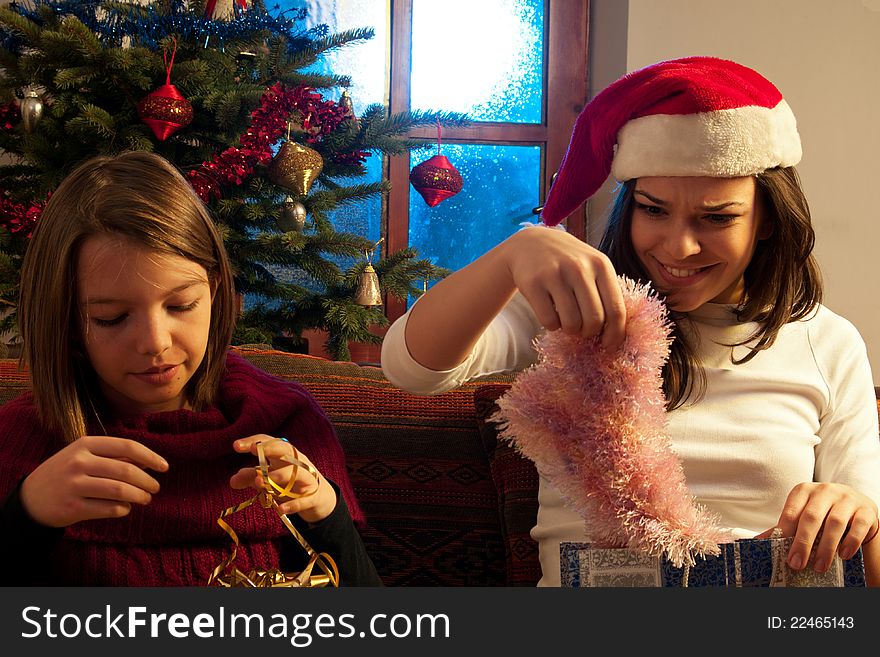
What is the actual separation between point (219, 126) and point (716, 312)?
147 cm

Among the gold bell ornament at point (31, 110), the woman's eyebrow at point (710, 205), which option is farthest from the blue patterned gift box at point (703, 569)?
the gold bell ornament at point (31, 110)

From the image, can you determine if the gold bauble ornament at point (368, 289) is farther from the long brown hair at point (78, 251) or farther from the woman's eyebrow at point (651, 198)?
the woman's eyebrow at point (651, 198)

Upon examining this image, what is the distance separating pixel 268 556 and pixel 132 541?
0.50 ft

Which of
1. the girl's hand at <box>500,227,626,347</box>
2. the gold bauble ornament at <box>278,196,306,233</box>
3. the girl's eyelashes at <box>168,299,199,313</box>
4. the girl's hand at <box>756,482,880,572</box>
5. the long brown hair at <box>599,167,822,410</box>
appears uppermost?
→ the gold bauble ornament at <box>278,196,306,233</box>

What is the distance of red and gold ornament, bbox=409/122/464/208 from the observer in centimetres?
280

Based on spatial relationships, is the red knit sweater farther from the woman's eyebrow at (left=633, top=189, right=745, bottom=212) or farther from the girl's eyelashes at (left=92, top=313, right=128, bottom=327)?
the woman's eyebrow at (left=633, top=189, right=745, bottom=212)

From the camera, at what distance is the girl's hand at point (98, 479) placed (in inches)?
29.9

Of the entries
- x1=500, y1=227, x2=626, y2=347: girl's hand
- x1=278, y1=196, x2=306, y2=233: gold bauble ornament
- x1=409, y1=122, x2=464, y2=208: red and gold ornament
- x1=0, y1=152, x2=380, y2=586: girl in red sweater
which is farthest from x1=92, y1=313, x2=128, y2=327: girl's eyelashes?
x1=409, y1=122, x2=464, y2=208: red and gold ornament

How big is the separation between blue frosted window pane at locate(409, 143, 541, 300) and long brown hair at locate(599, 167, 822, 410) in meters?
2.36

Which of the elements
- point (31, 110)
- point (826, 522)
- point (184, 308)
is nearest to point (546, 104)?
point (31, 110)

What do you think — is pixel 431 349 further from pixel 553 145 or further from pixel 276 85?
pixel 553 145

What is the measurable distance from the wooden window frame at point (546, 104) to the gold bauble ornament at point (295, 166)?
1.27 m

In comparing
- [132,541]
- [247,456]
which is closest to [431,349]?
[247,456]

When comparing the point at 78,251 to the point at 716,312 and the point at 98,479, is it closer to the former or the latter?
the point at 98,479
